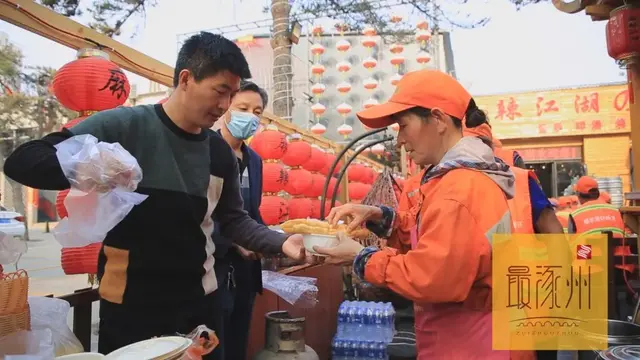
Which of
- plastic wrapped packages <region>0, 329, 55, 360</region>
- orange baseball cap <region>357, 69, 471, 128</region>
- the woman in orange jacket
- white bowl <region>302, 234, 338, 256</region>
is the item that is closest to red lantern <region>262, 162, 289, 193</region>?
white bowl <region>302, 234, 338, 256</region>

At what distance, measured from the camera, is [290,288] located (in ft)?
12.2

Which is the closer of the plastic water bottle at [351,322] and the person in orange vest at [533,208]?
the person in orange vest at [533,208]

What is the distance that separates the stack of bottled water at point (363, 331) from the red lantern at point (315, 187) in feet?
10.4

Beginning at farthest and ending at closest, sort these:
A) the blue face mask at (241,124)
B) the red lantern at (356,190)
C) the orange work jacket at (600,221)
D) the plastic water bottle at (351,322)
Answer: the red lantern at (356,190)
the orange work jacket at (600,221)
the plastic water bottle at (351,322)
the blue face mask at (241,124)

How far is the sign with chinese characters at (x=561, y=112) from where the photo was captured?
1606cm

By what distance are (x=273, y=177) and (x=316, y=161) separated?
2.07 metres

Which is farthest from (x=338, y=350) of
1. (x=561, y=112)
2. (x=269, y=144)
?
(x=561, y=112)

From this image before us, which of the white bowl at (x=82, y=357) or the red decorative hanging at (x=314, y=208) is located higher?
the red decorative hanging at (x=314, y=208)

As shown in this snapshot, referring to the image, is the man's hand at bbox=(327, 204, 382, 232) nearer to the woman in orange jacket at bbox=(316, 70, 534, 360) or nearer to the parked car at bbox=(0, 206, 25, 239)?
the woman in orange jacket at bbox=(316, 70, 534, 360)

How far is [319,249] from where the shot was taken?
2.09 metres

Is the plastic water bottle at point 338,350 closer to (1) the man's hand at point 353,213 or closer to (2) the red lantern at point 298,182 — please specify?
(1) the man's hand at point 353,213

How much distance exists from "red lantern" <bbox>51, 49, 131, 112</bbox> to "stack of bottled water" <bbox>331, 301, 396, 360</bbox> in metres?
3.22

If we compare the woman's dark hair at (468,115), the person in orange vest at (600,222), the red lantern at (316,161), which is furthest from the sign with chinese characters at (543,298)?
the red lantern at (316,161)

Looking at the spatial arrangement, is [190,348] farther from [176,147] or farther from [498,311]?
[498,311]
